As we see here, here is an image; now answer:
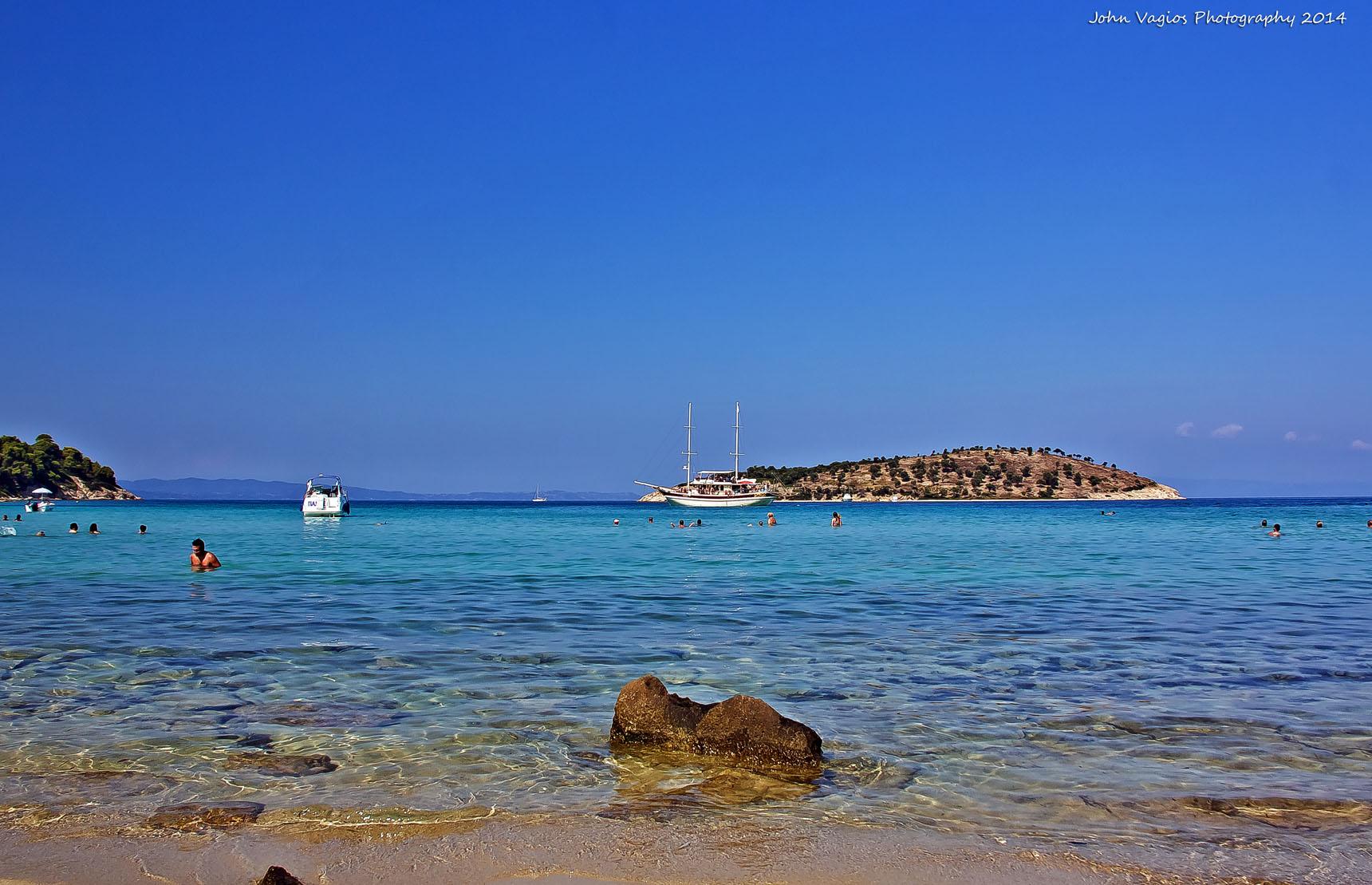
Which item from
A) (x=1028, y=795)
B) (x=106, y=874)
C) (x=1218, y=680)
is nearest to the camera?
(x=106, y=874)

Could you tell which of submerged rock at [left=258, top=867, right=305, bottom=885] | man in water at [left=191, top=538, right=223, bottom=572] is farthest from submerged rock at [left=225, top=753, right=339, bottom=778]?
man in water at [left=191, top=538, right=223, bottom=572]

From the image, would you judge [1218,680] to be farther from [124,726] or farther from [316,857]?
[124,726]

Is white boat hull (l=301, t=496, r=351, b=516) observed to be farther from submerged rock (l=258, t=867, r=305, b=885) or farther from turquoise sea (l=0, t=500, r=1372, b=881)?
submerged rock (l=258, t=867, r=305, b=885)

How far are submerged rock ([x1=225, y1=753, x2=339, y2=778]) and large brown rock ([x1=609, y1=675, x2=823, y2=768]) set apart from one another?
2.46 m

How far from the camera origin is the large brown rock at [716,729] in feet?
26.5

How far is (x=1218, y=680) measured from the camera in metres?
11.9

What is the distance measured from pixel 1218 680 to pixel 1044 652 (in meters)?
2.63

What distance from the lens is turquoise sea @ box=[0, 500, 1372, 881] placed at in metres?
7.14

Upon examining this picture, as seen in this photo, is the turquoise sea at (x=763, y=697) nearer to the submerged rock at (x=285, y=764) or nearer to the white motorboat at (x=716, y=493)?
the submerged rock at (x=285, y=764)

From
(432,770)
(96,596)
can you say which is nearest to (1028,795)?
(432,770)

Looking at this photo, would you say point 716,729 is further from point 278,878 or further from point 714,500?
point 714,500

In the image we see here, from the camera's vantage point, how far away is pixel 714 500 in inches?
5453

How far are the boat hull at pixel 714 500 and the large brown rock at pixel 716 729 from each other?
426 ft

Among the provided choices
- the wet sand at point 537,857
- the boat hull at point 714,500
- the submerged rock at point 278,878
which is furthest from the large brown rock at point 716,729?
the boat hull at point 714,500
